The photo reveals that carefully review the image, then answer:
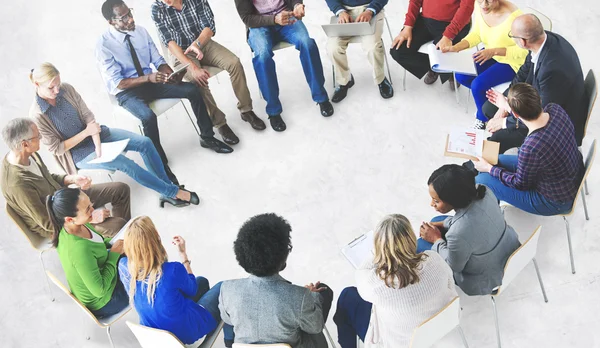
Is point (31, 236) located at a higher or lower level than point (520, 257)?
higher

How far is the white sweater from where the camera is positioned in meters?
2.98

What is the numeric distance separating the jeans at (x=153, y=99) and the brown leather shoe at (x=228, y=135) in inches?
5.4

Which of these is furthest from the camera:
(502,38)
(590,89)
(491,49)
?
(491,49)

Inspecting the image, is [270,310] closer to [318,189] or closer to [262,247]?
[262,247]

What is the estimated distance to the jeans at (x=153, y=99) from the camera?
4840mm

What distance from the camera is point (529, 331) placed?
3783 millimetres

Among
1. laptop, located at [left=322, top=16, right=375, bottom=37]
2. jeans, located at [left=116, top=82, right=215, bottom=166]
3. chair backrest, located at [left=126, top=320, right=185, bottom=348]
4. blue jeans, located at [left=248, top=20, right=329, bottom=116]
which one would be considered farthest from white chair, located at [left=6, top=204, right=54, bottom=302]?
laptop, located at [left=322, top=16, right=375, bottom=37]

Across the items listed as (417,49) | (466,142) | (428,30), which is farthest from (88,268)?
(428,30)

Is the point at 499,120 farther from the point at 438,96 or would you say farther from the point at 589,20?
the point at 589,20

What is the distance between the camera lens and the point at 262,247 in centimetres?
304

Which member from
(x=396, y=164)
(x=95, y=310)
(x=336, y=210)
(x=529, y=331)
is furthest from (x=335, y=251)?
(x=95, y=310)

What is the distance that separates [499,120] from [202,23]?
7.92 feet

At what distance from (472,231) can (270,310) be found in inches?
44.8

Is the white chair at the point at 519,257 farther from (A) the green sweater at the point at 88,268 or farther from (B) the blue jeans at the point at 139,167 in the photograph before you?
(B) the blue jeans at the point at 139,167
